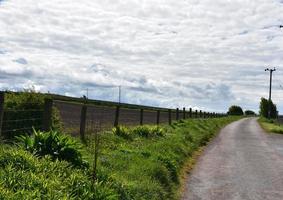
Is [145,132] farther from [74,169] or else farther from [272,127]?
[272,127]

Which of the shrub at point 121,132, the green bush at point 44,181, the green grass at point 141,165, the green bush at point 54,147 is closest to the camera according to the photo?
the green bush at point 44,181

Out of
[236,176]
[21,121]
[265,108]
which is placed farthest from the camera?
[265,108]

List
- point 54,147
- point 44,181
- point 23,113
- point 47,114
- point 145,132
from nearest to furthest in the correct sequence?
point 44,181
point 54,147
point 47,114
point 23,113
point 145,132

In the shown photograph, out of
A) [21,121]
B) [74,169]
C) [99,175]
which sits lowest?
[99,175]

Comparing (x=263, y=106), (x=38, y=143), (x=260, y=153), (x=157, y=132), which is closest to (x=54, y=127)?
(x=38, y=143)

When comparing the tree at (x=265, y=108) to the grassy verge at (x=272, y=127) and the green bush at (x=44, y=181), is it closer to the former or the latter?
the grassy verge at (x=272, y=127)

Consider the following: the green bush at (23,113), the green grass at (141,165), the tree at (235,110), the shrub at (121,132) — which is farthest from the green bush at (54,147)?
the tree at (235,110)

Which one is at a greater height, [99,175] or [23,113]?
[23,113]

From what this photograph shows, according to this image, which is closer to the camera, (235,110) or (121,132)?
(121,132)

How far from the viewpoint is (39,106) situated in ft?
45.7

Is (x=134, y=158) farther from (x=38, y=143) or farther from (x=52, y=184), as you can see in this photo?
(x=52, y=184)

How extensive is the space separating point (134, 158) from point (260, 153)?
11242 millimetres

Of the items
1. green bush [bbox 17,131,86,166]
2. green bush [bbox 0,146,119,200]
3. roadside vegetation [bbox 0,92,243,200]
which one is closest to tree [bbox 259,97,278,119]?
roadside vegetation [bbox 0,92,243,200]

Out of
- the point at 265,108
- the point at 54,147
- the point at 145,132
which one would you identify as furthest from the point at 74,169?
the point at 265,108
